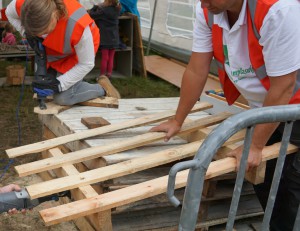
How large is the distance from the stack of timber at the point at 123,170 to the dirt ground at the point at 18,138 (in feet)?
1.09

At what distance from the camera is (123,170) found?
8.16 ft

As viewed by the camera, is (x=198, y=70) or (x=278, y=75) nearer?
(x=278, y=75)

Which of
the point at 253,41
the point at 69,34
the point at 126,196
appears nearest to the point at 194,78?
the point at 253,41

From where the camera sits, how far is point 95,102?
4117mm

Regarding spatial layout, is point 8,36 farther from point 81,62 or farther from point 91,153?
point 91,153

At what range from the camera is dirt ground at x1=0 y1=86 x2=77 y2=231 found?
3.35 metres

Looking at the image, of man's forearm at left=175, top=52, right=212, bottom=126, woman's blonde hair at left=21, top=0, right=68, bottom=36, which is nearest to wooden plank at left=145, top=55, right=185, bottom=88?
woman's blonde hair at left=21, top=0, right=68, bottom=36

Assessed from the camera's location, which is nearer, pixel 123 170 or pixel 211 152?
pixel 211 152

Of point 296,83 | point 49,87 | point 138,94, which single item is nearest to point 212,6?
point 296,83

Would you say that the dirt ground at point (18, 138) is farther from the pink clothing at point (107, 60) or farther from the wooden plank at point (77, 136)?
the pink clothing at point (107, 60)

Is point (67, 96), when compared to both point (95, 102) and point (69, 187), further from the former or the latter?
point (69, 187)

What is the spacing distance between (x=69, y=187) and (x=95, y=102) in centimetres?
179

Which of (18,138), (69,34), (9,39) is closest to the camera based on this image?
(69,34)

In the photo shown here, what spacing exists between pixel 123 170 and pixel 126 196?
13.5 inches
